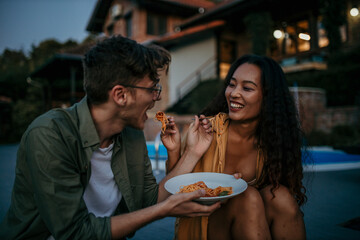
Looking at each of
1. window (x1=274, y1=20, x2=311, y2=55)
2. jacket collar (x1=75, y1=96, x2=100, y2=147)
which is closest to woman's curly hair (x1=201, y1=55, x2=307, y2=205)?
jacket collar (x1=75, y1=96, x2=100, y2=147)

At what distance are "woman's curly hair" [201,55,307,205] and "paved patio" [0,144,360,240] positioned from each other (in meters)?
0.71

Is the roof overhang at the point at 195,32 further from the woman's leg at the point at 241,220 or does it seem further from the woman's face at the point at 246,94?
the woman's leg at the point at 241,220

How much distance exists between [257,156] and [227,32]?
47.3 ft

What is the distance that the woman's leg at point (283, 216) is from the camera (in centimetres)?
187

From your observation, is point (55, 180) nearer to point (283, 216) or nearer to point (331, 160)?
point (283, 216)

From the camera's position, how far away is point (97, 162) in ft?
5.57

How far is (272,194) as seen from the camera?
203 cm

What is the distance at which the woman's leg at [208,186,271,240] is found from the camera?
1.76m

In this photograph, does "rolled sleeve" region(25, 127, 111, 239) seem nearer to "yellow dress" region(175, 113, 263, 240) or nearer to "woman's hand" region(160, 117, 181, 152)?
"yellow dress" region(175, 113, 263, 240)

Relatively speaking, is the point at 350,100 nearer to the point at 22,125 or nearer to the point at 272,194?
the point at 272,194

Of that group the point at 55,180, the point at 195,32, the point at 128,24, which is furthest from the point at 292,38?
the point at 55,180

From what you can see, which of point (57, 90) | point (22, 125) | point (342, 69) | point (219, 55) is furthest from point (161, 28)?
point (342, 69)

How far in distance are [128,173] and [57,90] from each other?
22383 millimetres

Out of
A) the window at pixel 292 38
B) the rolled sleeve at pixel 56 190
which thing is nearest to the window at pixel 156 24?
the window at pixel 292 38
